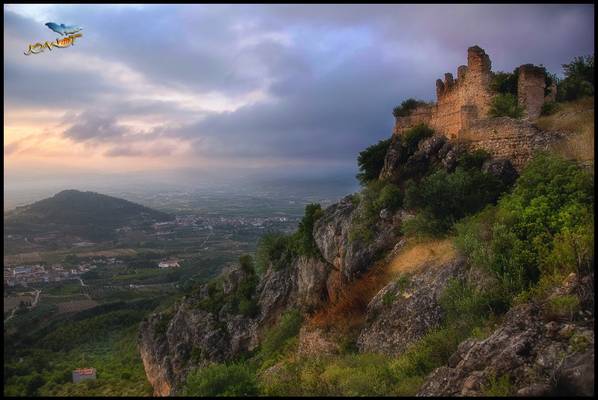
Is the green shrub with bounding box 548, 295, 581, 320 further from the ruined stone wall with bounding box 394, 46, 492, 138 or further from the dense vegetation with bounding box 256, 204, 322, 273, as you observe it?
the dense vegetation with bounding box 256, 204, 322, 273

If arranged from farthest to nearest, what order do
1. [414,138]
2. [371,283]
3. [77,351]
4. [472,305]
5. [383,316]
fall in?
1. [77,351]
2. [414,138]
3. [371,283]
4. [383,316]
5. [472,305]

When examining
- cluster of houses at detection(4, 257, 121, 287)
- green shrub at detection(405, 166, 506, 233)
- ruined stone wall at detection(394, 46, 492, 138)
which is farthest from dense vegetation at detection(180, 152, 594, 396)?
cluster of houses at detection(4, 257, 121, 287)

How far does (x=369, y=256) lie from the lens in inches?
666

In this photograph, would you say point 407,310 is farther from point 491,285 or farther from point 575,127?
point 575,127

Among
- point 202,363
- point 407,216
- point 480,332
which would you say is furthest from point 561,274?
point 202,363

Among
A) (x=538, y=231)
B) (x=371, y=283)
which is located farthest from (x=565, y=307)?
(x=371, y=283)

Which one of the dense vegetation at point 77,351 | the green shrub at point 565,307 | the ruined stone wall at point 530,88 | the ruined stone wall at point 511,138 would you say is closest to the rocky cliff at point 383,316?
the green shrub at point 565,307

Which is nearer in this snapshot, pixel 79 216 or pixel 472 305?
pixel 472 305

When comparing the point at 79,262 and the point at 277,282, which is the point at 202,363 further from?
the point at 79,262

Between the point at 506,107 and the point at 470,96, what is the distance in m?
1.91

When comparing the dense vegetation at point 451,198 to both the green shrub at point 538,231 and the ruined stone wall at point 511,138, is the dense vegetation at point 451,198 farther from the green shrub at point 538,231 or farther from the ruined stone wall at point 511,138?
the green shrub at point 538,231

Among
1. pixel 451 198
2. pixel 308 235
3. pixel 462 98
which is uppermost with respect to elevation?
pixel 462 98

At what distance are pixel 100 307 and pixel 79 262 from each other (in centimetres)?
4145

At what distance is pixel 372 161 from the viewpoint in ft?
72.1
